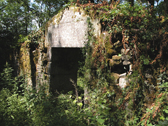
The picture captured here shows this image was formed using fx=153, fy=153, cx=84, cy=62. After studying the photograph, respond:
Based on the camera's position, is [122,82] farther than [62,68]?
No

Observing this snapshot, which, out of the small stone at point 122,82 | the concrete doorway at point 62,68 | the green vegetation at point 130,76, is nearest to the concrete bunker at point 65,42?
the concrete doorway at point 62,68

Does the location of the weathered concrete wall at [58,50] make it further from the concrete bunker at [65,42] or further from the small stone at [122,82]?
the small stone at [122,82]

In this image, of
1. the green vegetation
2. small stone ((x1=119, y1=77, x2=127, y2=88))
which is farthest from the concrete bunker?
small stone ((x1=119, y1=77, x2=127, y2=88))

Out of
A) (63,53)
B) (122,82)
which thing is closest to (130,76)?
(122,82)

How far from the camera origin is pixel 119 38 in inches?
115

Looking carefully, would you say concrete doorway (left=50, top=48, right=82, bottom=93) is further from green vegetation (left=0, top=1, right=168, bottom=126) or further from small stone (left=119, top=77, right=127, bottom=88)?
small stone (left=119, top=77, right=127, bottom=88)

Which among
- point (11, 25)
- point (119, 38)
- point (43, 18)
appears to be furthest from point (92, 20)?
point (43, 18)

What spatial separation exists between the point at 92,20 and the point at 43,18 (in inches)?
398

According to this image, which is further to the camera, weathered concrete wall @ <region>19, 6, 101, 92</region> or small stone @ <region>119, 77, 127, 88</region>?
weathered concrete wall @ <region>19, 6, 101, 92</region>

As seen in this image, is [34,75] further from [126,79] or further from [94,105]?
[126,79]

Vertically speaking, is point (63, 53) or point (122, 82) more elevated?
point (63, 53)

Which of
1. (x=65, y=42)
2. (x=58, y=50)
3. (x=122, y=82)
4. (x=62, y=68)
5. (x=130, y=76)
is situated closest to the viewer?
(x=130, y=76)

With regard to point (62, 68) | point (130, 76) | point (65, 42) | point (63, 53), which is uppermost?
point (65, 42)

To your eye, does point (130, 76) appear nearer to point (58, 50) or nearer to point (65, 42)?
point (65, 42)
